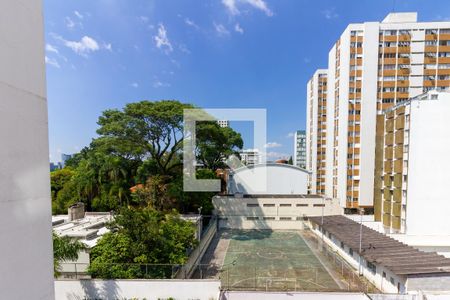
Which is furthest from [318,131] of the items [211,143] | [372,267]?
[372,267]

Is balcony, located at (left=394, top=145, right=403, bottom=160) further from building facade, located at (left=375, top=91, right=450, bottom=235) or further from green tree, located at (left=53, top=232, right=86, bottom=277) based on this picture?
green tree, located at (left=53, top=232, right=86, bottom=277)

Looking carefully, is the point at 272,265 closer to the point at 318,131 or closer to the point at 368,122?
the point at 368,122

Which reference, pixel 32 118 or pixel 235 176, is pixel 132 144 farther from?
pixel 32 118

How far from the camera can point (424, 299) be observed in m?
8.09

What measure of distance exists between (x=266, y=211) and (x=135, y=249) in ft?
46.5

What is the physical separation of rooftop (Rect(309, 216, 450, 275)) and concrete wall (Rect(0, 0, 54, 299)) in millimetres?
11899

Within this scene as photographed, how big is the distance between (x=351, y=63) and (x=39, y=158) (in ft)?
84.1

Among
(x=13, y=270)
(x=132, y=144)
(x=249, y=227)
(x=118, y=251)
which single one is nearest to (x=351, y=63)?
(x=249, y=227)

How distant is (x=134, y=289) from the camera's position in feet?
26.8

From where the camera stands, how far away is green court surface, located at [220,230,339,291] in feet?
33.4

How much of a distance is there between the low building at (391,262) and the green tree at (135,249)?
9.28m

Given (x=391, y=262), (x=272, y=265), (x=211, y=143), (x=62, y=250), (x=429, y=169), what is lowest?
(x=272, y=265)

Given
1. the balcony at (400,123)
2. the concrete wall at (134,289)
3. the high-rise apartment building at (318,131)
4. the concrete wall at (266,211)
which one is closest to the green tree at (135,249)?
the concrete wall at (134,289)

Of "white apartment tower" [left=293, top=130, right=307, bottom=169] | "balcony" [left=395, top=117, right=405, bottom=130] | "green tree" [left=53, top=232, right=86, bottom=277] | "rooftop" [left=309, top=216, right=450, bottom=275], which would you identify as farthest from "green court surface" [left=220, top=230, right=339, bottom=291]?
"white apartment tower" [left=293, top=130, right=307, bottom=169]
